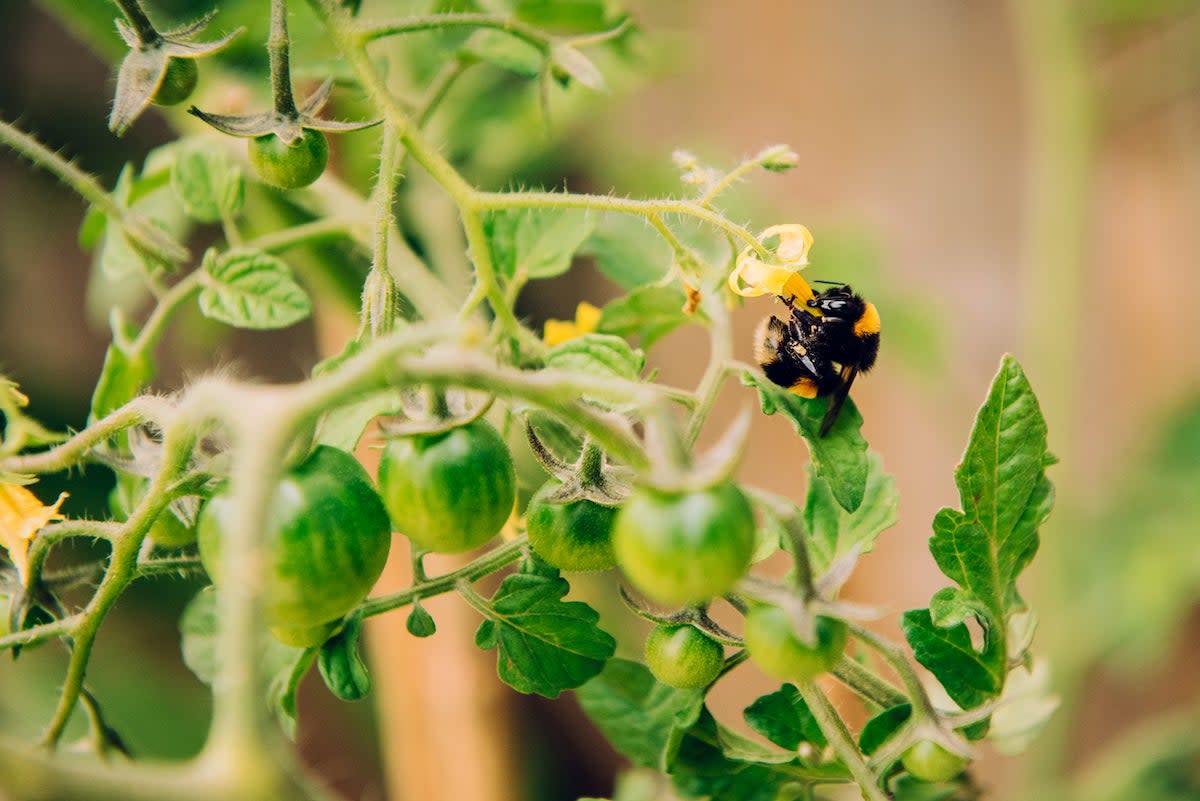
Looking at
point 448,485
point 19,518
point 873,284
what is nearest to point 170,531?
point 19,518

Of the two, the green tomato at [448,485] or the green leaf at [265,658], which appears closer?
the green tomato at [448,485]

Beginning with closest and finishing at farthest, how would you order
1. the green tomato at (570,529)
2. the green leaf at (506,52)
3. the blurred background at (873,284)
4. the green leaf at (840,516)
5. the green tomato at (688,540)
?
the green tomato at (688,540), the green tomato at (570,529), the green leaf at (840,516), the green leaf at (506,52), the blurred background at (873,284)

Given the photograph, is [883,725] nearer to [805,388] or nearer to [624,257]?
[805,388]

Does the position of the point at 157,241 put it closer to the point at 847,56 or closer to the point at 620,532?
the point at 620,532

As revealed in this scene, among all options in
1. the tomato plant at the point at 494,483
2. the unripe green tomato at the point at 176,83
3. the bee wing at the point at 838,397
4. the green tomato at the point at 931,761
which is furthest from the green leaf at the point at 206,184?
the green tomato at the point at 931,761

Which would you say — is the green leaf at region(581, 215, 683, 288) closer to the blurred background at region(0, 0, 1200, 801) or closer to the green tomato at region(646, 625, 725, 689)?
the blurred background at region(0, 0, 1200, 801)

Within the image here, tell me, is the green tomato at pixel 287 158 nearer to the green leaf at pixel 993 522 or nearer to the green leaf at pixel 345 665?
the green leaf at pixel 345 665

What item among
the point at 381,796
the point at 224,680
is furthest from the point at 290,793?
the point at 381,796
